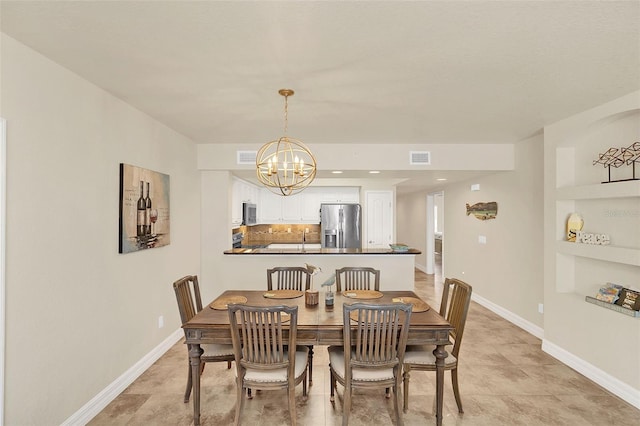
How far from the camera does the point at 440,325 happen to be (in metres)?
2.34

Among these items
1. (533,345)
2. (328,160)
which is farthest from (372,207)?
(533,345)

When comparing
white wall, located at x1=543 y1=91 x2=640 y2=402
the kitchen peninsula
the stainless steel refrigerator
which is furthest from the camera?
the stainless steel refrigerator

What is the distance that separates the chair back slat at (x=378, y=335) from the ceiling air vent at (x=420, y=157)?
2955 millimetres

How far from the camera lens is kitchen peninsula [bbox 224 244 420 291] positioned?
468 centimetres

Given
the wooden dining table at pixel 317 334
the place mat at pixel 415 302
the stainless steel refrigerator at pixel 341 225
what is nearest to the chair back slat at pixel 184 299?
the wooden dining table at pixel 317 334

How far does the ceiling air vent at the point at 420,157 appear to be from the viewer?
185 inches

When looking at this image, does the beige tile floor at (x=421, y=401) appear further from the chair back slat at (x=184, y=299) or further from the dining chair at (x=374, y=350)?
the chair back slat at (x=184, y=299)

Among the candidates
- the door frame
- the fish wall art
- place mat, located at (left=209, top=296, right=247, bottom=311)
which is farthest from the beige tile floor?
the door frame

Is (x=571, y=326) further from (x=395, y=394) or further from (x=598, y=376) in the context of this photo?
(x=395, y=394)

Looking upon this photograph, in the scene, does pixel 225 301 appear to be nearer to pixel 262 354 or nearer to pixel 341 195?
pixel 262 354

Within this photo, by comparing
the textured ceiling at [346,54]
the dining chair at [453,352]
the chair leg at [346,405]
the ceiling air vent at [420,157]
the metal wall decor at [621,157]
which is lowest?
the chair leg at [346,405]

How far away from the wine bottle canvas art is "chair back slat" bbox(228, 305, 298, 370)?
1.47 metres

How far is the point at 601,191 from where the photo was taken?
3.01 metres

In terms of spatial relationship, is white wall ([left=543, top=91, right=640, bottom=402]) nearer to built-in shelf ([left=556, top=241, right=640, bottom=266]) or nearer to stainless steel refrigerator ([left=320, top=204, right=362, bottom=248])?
built-in shelf ([left=556, top=241, right=640, bottom=266])
